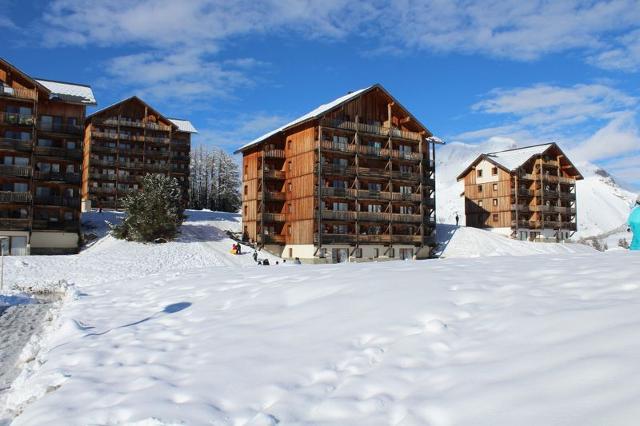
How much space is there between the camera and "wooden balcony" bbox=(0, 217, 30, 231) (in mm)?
40219

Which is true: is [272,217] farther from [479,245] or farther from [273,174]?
[479,245]

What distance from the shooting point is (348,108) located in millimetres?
49781

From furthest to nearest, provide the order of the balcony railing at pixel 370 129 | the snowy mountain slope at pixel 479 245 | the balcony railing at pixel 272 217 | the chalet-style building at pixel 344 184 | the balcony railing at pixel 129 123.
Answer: the balcony railing at pixel 129 123 → the snowy mountain slope at pixel 479 245 → the balcony railing at pixel 272 217 → the balcony railing at pixel 370 129 → the chalet-style building at pixel 344 184

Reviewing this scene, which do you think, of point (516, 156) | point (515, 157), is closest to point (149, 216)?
point (515, 157)

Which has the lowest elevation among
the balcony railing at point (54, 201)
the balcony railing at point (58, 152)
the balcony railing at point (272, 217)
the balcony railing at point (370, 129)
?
the balcony railing at point (272, 217)

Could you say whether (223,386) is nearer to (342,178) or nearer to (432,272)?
(432,272)

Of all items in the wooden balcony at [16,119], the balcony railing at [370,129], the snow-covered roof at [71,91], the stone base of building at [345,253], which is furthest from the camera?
the balcony railing at [370,129]

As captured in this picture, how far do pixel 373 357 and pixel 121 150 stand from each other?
65.8 m

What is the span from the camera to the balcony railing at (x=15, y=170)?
133ft

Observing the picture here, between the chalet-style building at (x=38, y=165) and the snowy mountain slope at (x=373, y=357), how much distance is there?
35.1 metres

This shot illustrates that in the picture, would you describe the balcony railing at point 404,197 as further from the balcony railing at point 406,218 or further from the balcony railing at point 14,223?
the balcony railing at point 14,223

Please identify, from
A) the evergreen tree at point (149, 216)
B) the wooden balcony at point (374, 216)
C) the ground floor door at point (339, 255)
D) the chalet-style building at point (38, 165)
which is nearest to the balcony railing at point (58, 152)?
the chalet-style building at point (38, 165)

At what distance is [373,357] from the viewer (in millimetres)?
6738

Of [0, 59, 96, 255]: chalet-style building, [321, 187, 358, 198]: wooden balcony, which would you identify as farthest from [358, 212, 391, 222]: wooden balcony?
[0, 59, 96, 255]: chalet-style building
